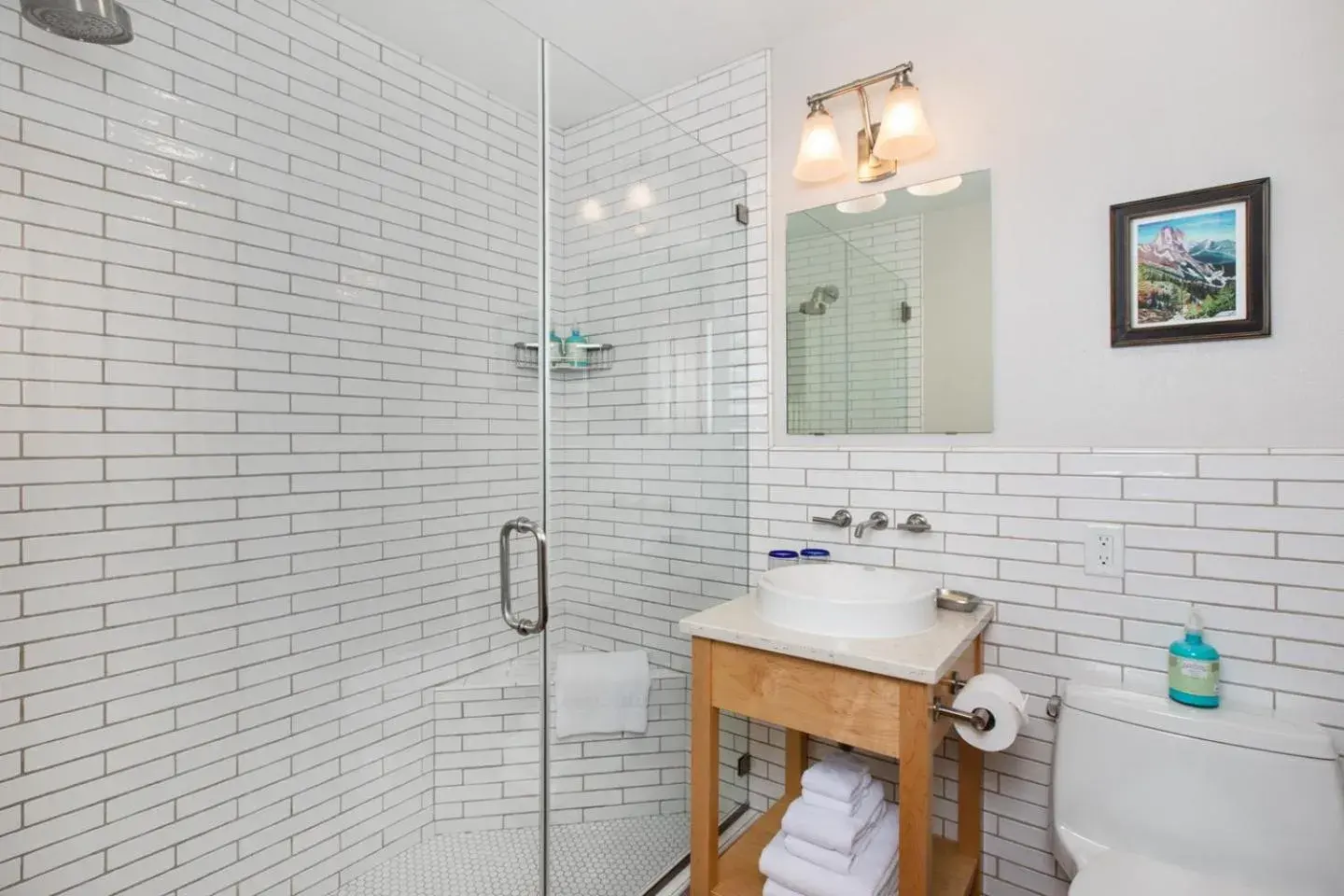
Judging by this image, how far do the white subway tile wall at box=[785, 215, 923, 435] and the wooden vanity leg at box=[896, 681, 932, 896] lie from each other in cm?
85

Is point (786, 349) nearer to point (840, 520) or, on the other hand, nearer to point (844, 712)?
point (840, 520)

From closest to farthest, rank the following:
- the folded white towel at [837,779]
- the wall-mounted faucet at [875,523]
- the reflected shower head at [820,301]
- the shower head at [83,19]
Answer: the shower head at [83,19]
the folded white towel at [837,779]
the wall-mounted faucet at [875,523]
the reflected shower head at [820,301]

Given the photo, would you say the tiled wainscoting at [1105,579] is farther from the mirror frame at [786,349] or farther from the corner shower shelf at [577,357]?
the corner shower shelf at [577,357]

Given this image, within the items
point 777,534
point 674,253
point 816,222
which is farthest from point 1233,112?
point 777,534

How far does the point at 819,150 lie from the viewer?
2.02 m

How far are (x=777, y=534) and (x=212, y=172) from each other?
1868mm

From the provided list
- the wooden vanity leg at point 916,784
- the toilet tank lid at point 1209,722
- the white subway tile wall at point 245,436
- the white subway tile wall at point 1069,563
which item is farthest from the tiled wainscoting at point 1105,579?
the white subway tile wall at point 245,436

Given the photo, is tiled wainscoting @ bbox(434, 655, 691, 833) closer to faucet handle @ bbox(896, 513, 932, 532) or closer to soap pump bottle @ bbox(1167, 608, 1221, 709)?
faucet handle @ bbox(896, 513, 932, 532)

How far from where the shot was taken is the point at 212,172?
4.94 feet

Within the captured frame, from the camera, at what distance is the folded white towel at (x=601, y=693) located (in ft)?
5.91

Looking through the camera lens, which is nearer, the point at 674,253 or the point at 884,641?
the point at 884,641

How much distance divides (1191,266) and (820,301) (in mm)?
963

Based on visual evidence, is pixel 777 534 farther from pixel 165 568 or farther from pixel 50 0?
pixel 50 0

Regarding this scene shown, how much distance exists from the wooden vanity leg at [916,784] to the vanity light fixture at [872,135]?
1488mm
